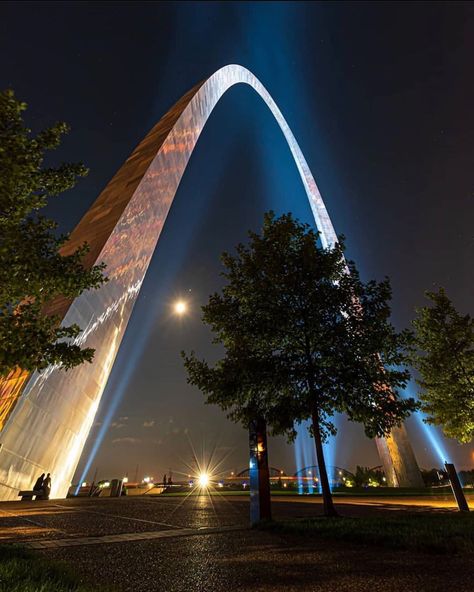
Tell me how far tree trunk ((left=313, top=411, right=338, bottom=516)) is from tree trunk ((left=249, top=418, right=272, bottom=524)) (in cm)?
163

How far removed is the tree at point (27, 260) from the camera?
561 centimetres

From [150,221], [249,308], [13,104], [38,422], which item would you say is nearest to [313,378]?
[249,308]

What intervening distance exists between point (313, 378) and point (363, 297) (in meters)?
3.79

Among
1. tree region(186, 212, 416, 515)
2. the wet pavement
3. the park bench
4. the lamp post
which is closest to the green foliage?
tree region(186, 212, 416, 515)

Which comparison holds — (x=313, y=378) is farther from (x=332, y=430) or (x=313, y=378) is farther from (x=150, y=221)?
(x=150, y=221)

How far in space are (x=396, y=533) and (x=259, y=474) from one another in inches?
131

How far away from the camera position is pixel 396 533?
546 centimetres

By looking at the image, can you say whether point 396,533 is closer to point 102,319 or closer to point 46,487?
point 46,487

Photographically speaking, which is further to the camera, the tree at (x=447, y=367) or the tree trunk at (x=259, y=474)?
the tree at (x=447, y=367)

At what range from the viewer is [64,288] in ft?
21.5

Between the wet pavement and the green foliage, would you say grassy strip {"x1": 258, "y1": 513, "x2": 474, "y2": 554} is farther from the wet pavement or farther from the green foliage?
the green foliage

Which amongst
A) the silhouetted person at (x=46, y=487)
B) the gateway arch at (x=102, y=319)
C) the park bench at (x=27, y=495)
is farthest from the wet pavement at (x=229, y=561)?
the silhouetted person at (x=46, y=487)

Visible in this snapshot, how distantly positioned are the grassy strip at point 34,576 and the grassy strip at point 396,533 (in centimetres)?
440

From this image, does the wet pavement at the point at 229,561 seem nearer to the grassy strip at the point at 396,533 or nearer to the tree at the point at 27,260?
the grassy strip at the point at 396,533
